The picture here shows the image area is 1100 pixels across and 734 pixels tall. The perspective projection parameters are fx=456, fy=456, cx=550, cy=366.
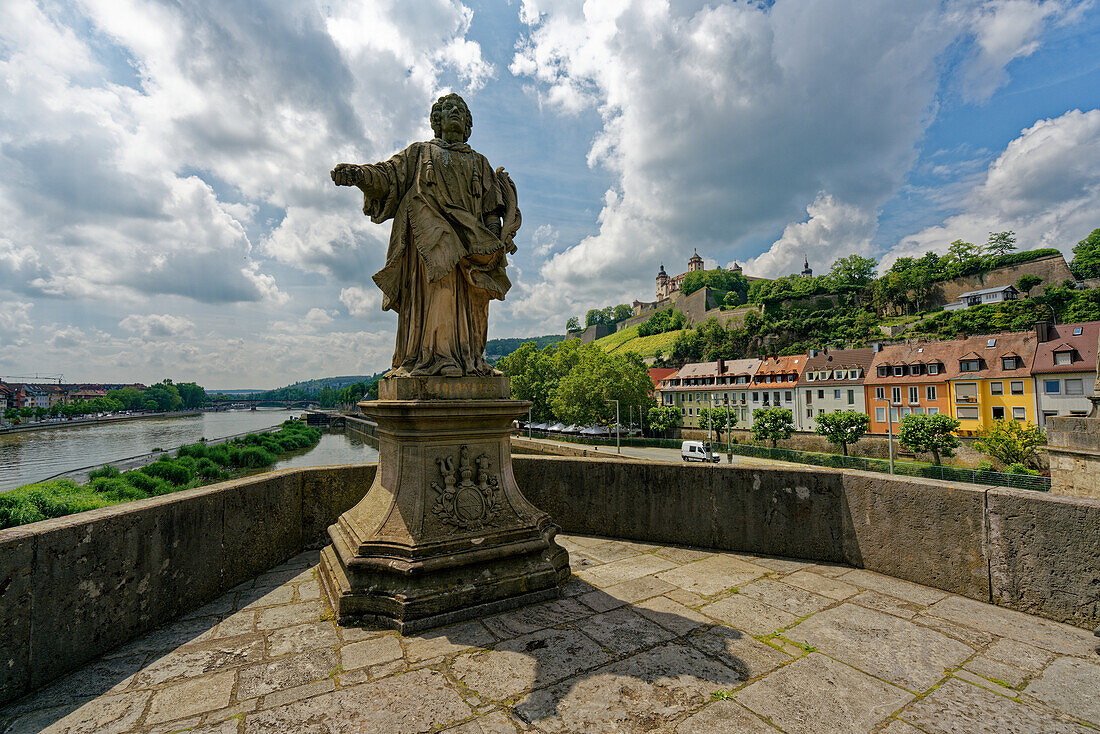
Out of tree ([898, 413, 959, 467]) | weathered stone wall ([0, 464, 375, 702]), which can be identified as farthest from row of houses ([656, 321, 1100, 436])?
weathered stone wall ([0, 464, 375, 702])

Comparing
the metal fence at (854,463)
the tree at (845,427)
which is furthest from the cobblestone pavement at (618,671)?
the tree at (845,427)

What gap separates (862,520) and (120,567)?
211 inches

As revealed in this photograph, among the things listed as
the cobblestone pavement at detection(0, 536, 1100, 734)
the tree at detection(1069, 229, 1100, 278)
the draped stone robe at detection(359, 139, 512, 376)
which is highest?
the tree at detection(1069, 229, 1100, 278)

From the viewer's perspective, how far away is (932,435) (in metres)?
30.5

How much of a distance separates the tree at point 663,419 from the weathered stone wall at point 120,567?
44333mm

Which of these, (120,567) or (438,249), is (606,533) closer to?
(438,249)

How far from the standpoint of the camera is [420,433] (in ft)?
10.8

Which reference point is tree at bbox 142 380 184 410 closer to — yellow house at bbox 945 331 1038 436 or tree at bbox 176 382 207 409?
tree at bbox 176 382 207 409

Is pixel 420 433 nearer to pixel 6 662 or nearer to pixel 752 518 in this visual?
pixel 6 662

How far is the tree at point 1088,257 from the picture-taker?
59.9m

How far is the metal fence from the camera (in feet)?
70.0

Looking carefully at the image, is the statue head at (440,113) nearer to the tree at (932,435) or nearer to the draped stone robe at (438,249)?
the draped stone robe at (438,249)

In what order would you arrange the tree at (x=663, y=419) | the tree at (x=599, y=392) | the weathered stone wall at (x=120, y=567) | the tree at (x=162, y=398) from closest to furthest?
the weathered stone wall at (x=120, y=567), the tree at (x=599, y=392), the tree at (x=663, y=419), the tree at (x=162, y=398)

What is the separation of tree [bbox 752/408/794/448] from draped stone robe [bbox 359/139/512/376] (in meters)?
41.2
